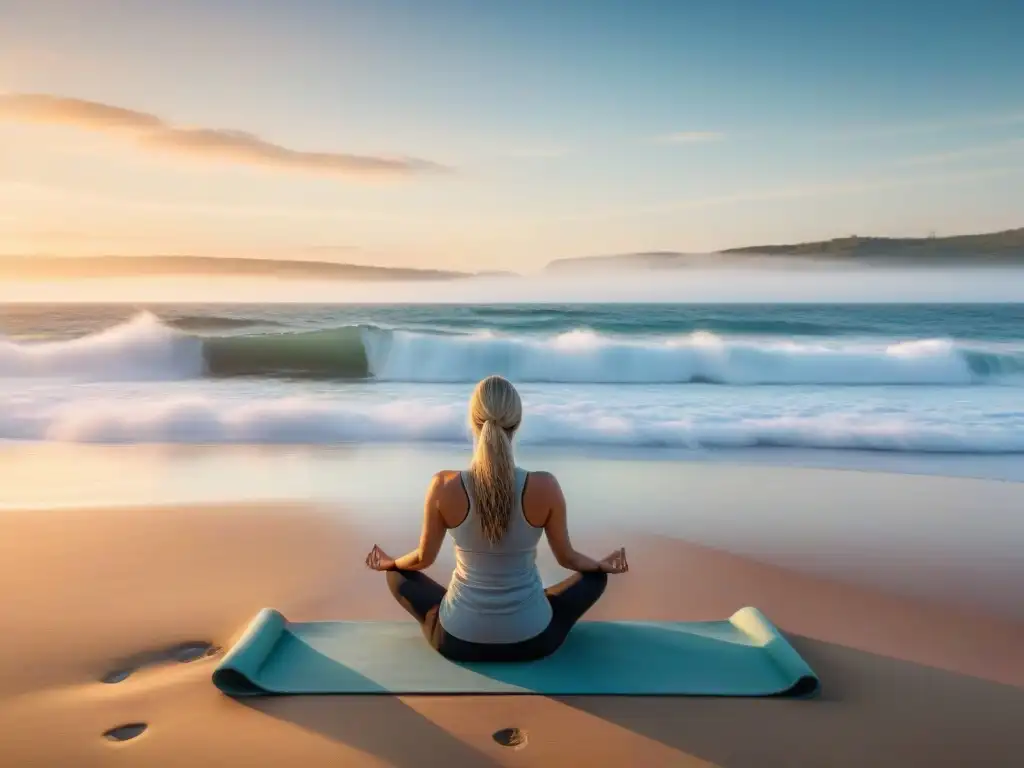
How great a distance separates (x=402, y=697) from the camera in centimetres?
262

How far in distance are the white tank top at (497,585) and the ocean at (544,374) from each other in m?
4.39

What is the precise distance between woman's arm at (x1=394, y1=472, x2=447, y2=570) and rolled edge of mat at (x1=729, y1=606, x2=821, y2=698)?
1256mm

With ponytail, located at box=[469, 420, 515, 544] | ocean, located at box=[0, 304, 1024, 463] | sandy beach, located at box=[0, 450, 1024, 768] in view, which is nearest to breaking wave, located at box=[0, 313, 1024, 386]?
ocean, located at box=[0, 304, 1024, 463]

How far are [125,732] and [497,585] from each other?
1.24 m

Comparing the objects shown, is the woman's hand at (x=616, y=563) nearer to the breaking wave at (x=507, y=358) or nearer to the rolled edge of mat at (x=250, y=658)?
the rolled edge of mat at (x=250, y=658)

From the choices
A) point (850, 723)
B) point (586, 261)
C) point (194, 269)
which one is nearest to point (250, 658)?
point (850, 723)

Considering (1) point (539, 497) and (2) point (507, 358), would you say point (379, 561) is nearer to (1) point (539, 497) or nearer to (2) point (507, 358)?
(1) point (539, 497)

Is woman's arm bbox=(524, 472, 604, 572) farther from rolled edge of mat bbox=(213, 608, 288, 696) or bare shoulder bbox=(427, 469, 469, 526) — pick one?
rolled edge of mat bbox=(213, 608, 288, 696)

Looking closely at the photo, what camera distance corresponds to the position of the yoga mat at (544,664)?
2639mm

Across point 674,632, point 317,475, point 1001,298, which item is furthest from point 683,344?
point 674,632

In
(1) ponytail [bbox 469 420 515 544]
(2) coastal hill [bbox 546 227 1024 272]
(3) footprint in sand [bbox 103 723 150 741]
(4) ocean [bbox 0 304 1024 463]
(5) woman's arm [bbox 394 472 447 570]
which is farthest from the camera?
(2) coastal hill [bbox 546 227 1024 272]

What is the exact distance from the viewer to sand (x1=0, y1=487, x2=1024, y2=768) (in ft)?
7.68

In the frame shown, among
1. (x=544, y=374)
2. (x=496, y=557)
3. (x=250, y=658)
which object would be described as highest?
(x=496, y=557)

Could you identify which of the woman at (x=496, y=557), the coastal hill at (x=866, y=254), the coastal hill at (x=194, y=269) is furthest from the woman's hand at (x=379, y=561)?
the coastal hill at (x=194, y=269)
